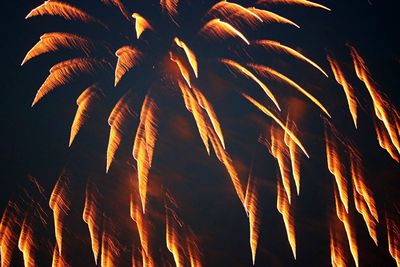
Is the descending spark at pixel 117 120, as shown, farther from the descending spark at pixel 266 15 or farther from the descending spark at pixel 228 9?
the descending spark at pixel 266 15

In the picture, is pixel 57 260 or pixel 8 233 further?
pixel 57 260

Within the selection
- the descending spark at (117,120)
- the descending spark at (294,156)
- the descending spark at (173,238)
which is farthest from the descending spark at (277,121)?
the descending spark at (173,238)

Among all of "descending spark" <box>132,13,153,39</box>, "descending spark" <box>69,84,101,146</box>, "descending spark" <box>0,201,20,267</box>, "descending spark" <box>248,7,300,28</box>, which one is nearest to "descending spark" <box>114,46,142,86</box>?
"descending spark" <box>132,13,153,39</box>

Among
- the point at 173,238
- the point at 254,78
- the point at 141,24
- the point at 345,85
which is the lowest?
the point at 173,238

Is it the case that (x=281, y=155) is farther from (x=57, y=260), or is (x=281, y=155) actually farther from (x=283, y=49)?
(x=57, y=260)

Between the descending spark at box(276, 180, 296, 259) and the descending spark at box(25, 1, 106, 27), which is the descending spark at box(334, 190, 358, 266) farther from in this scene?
the descending spark at box(25, 1, 106, 27)

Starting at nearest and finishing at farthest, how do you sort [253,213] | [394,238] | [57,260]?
[253,213], [394,238], [57,260]

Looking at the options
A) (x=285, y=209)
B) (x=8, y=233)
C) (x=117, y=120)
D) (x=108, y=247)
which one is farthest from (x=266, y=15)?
(x=8, y=233)

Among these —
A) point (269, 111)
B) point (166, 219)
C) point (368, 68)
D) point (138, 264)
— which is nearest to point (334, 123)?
point (368, 68)
